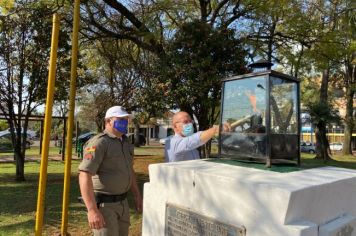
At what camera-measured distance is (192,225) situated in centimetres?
304

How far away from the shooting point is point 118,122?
12.2 feet

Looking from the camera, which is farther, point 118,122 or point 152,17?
point 152,17

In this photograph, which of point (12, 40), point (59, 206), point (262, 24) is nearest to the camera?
point (59, 206)

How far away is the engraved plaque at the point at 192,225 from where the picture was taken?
2.74m

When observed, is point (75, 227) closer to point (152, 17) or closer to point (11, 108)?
point (11, 108)

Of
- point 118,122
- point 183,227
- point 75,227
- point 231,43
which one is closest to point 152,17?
point 231,43

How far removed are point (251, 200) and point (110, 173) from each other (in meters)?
1.50

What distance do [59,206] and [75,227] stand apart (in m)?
1.56

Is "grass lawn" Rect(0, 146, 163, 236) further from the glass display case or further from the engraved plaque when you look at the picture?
the glass display case

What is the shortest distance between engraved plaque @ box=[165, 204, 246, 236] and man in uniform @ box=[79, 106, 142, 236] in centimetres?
59

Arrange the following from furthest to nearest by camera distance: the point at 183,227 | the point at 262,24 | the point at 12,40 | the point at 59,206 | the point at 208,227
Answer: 1. the point at 262,24
2. the point at 12,40
3. the point at 59,206
4. the point at 183,227
5. the point at 208,227

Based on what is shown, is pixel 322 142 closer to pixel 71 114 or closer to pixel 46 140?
A: pixel 71 114

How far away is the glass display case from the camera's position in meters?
3.28

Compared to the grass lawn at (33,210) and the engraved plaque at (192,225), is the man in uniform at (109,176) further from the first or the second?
the grass lawn at (33,210)
